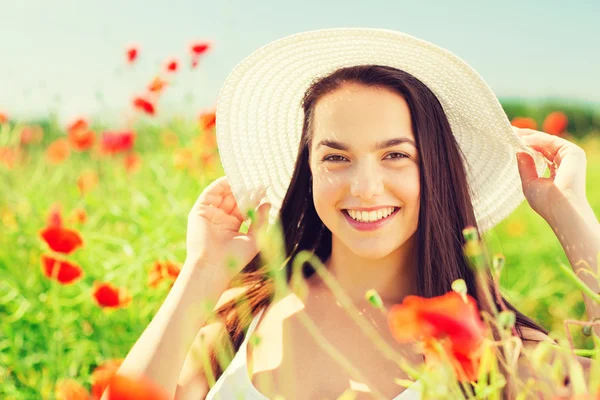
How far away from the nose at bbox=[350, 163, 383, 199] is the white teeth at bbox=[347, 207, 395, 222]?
5 cm

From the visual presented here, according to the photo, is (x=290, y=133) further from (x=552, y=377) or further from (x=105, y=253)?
(x=552, y=377)

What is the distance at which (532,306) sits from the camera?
10.4ft

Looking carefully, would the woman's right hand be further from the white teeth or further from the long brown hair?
the white teeth

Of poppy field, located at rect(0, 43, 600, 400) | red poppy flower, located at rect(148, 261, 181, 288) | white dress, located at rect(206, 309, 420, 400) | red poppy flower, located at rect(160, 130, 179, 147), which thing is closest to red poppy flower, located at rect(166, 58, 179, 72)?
poppy field, located at rect(0, 43, 600, 400)

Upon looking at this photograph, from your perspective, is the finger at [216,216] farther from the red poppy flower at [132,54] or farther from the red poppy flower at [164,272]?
the red poppy flower at [132,54]

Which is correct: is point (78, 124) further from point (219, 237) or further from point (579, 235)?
point (579, 235)

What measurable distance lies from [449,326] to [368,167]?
2.82 feet

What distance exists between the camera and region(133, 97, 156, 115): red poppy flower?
10.3 feet

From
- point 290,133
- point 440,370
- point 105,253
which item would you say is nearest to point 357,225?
point 290,133

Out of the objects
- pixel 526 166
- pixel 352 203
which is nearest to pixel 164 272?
pixel 352 203

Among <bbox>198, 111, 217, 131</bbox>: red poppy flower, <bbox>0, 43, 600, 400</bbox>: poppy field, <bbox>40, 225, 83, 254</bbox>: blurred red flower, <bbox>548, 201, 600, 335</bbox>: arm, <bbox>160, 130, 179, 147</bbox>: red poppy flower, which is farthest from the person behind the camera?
<bbox>160, 130, 179, 147</bbox>: red poppy flower

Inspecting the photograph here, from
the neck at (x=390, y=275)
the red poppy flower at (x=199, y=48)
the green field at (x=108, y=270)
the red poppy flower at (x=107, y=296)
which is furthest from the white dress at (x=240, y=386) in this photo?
the red poppy flower at (x=199, y=48)

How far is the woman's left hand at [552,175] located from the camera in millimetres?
1562

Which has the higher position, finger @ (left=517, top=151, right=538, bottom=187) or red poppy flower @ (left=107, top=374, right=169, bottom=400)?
finger @ (left=517, top=151, right=538, bottom=187)
